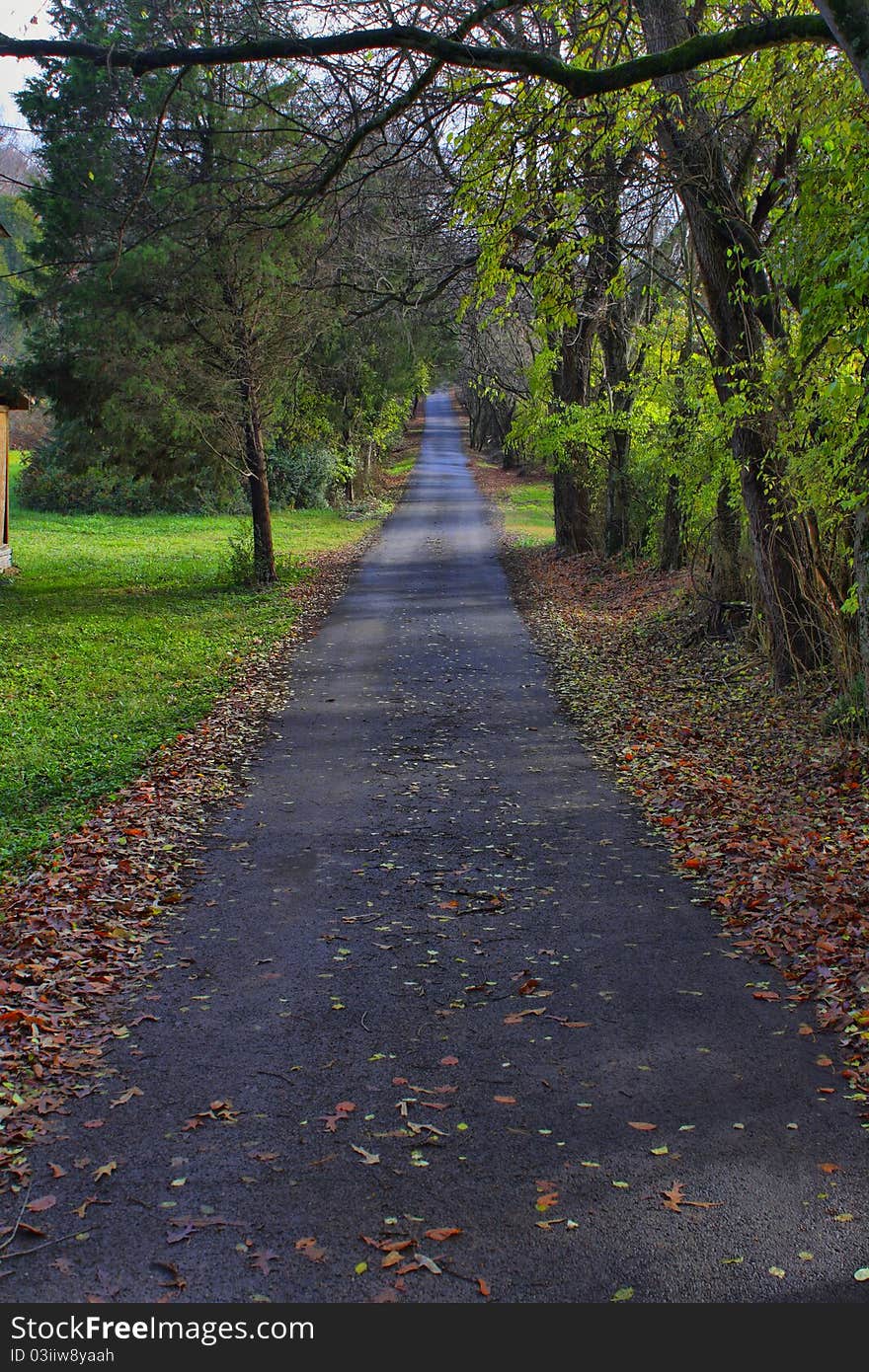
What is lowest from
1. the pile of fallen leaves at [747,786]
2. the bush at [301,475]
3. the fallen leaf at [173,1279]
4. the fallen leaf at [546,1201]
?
the fallen leaf at [546,1201]

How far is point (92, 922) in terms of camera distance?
22.5ft

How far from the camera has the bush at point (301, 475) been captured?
41.3 metres

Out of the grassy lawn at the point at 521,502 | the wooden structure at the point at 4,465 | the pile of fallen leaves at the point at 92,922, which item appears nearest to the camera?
the pile of fallen leaves at the point at 92,922

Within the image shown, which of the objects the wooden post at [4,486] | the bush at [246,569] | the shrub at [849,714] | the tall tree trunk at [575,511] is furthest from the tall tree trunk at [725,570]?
the wooden post at [4,486]

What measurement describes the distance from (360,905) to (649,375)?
1277cm

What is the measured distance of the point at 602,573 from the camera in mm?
23703

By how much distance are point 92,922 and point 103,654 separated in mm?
9802

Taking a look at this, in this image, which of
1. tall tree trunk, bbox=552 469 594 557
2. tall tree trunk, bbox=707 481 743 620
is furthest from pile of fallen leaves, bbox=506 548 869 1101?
tall tree trunk, bbox=552 469 594 557

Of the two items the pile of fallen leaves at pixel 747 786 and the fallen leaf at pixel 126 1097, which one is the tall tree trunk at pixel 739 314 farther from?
the fallen leaf at pixel 126 1097

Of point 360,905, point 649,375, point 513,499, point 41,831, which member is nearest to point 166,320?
point 649,375

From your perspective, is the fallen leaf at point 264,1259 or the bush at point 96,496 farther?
the bush at point 96,496

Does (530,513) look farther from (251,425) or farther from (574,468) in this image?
(251,425)

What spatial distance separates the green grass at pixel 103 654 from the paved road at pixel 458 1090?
1.74m

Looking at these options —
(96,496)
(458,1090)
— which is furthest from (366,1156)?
(96,496)
